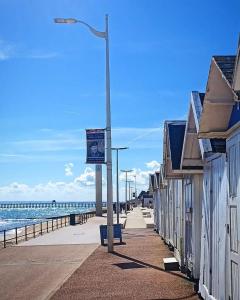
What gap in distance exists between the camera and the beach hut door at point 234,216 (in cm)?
690

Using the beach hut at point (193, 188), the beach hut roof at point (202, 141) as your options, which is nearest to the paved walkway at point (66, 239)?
the beach hut at point (193, 188)

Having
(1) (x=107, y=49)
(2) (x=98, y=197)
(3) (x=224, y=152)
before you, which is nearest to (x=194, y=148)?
(3) (x=224, y=152)

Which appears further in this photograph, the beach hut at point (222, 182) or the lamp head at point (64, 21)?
the lamp head at point (64, 21)

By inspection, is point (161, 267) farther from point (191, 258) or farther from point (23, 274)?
point (23, 274)

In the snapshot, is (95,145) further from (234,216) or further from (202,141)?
(234,216)

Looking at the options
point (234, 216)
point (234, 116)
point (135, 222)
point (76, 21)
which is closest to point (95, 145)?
point (76, 21)

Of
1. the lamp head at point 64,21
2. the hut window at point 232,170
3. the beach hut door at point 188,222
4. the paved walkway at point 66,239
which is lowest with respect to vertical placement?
the paved walkway at point 66,239

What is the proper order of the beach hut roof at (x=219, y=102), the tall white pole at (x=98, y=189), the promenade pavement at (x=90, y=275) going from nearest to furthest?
the beach hut roof at (x=219, y=102), the promenade pavement at (x=90, y=275), the tall white pole at (x=98, y=189)

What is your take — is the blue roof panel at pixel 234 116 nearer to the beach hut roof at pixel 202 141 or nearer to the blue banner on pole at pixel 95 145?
the beach hut roof at pixel 202 141

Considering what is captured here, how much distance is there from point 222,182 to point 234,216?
3.55ft

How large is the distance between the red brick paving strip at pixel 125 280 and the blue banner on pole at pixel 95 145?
13.3 ft

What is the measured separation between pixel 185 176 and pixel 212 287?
557 cm

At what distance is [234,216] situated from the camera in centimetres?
717

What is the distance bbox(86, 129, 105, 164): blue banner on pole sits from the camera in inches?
840
